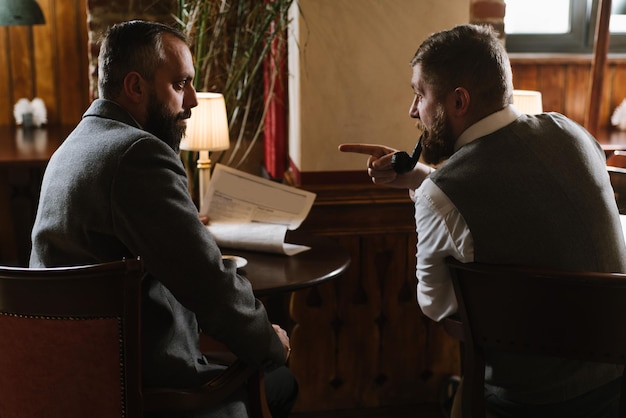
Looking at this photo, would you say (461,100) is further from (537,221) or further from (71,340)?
(71,340)

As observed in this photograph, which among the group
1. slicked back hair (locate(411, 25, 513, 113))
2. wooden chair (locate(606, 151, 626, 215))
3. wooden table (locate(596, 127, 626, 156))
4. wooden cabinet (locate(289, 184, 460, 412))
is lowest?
wooden cabinet (locate(289, 184, 460, 412))

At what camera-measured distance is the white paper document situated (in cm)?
219

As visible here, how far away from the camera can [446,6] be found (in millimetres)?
2605

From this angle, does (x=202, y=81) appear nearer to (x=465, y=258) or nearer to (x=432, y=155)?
(x=432, y=155)

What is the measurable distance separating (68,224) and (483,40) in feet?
3.13

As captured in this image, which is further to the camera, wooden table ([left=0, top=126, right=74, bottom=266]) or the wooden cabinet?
wooden table ([left=0, top=126, right=74, bottom=266])

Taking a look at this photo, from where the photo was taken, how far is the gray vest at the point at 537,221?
1.58 meters

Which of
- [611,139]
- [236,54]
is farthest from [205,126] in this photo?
[611,139]

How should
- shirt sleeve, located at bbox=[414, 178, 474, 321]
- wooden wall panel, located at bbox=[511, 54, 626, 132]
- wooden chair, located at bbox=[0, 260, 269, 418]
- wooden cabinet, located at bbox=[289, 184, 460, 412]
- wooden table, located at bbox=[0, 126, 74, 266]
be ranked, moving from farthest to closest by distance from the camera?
1. wooden wall panel, located at bbox=[511, 54, 626, 132]
2. wooden table, located at bbox=[0, 126, 74, 266]
3. wooden cabinet, located at bbox=[289, 184, 460, 412]
4. shirt sleeve, located at bbox=[414, 178, 474, 321]
5. wooden chair, located at bbox=[0, 260, 269, 418]

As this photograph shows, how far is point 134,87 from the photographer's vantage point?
1698 millimetres

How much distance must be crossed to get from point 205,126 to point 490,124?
1.24 m

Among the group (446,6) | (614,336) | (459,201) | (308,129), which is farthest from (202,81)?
(614,336)

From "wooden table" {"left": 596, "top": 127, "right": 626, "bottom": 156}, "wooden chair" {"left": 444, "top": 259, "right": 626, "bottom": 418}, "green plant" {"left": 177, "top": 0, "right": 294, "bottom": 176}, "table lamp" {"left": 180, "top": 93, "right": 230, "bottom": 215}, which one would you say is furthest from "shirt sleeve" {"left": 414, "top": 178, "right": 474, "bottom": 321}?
"wooden table" {"left": 596, "top": 127, "right": 626, "bottom": 156}

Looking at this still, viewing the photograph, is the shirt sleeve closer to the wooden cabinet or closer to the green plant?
the wooden cabinet
